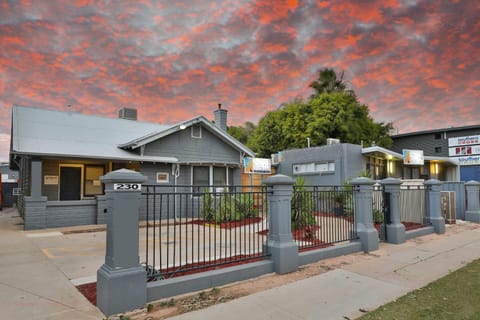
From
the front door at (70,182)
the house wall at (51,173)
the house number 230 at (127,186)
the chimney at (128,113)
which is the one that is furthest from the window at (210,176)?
the house number 230 at (127,186)

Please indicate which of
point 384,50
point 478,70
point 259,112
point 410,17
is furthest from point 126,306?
point 259,112

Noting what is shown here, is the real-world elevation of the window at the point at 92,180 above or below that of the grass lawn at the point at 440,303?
above

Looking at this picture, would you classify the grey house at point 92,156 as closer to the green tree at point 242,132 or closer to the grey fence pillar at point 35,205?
the grey fence pillar at point 35,205

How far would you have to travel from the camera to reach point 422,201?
1048cm

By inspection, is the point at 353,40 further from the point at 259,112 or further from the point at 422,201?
the point at 259,112

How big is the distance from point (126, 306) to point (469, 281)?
5445 millimetres

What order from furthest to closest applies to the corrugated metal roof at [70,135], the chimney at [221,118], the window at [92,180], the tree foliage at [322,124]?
the tree foliage at [322,124]
the chimney at [221,118]
the window at [92,180]
the corrugated metal roof at [70,135]

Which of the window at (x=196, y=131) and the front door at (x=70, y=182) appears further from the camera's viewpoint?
the window at (x=196, y=131)

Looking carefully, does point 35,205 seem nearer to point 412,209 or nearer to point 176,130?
point 176,130

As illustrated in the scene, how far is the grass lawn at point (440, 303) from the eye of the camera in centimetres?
362

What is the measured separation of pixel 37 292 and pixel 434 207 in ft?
37.3

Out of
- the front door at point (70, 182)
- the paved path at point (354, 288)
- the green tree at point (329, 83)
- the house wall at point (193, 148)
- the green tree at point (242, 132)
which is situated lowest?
the paved path at point (354, 288)

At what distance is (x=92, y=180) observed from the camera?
14250 millimetres

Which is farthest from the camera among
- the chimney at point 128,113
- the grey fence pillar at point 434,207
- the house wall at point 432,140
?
the house wall at point 432,140
